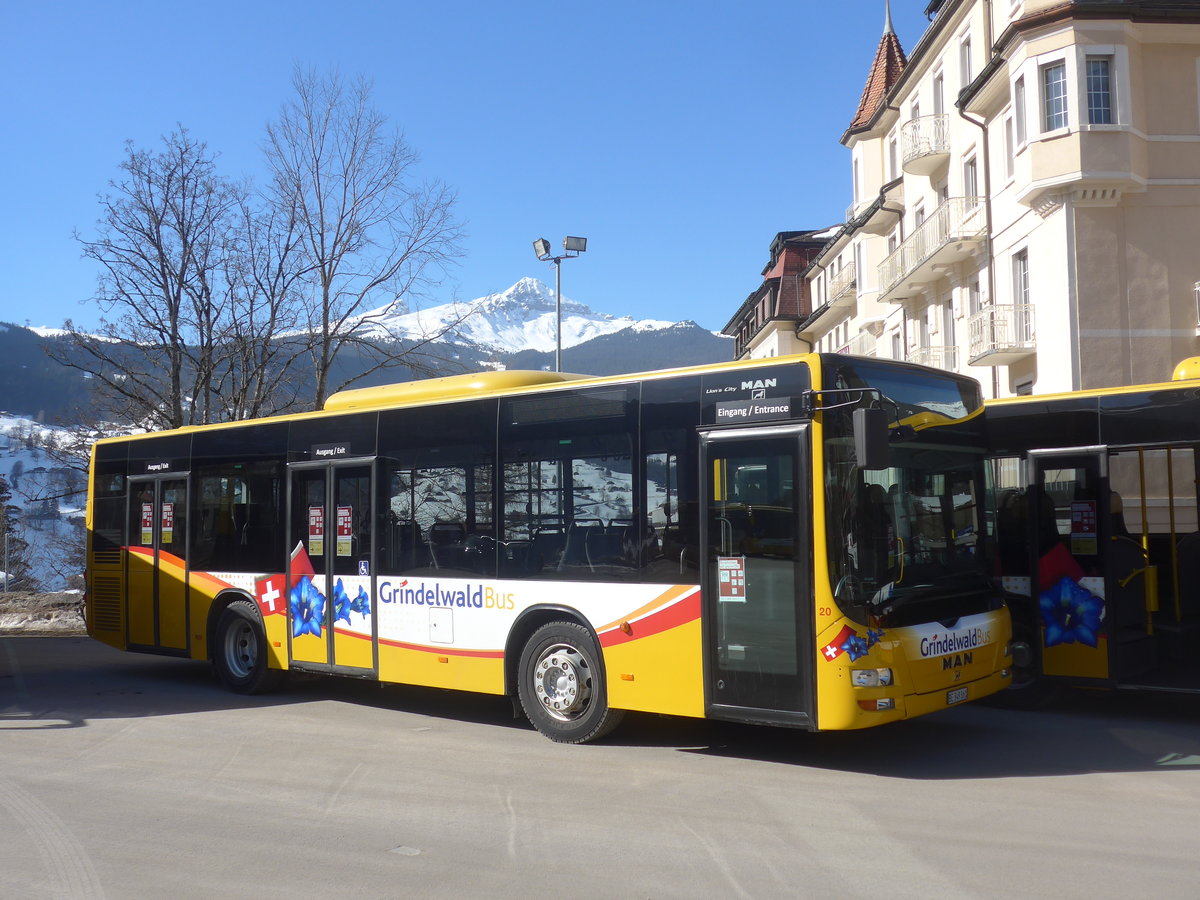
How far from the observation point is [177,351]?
90.6ft

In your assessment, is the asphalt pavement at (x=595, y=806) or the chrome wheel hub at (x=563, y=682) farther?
the chrome wheel hub at (x=563, y=682)

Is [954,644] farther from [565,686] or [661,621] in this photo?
[565,686]

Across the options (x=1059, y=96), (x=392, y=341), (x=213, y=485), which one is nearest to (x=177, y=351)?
(x=392, y=341)

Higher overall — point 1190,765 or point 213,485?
point 213,485

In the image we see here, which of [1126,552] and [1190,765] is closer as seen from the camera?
[1190,765]

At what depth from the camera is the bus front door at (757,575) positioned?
26.0 feet

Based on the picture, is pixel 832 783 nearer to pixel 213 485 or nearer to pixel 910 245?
pixel 213 485

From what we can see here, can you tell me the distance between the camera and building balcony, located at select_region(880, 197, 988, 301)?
29.9m

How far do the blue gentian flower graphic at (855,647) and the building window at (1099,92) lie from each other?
20.6 metres

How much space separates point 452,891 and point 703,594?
348 cm

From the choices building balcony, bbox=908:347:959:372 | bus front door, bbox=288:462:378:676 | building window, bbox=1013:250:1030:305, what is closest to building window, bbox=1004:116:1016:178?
building window, bbox=1013:250:1030:305

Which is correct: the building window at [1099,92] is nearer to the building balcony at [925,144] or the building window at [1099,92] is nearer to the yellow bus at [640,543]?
the building balcony at [925,144]

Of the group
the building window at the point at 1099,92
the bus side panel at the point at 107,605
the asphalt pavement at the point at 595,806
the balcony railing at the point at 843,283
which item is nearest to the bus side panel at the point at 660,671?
the asphalt pavement at the point at 595,806

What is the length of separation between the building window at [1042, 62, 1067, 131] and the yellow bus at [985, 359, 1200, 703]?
16.1 m
